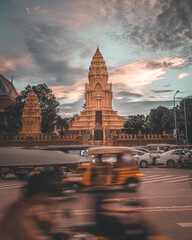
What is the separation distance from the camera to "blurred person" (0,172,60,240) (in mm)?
3240

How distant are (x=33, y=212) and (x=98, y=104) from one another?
59858mm

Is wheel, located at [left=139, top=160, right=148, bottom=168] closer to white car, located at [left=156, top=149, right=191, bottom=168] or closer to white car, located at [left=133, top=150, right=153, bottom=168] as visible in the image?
white car, located at [left=133, top=150, right=153, bottom=168]

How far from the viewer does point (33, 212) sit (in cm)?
350

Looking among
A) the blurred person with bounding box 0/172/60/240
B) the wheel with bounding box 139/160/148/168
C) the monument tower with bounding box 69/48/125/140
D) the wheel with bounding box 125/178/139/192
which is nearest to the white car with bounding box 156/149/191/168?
the wheel with bounding box 139/160/148/168

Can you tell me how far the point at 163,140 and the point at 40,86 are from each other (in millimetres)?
28328

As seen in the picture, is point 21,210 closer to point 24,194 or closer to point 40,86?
point 24,194

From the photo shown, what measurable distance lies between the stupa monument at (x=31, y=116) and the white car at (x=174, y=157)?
32486 millimetres

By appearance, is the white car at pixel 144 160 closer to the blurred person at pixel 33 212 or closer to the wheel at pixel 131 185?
the wheel at pixel 131 185

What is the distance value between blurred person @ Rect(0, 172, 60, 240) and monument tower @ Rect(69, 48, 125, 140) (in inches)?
2114

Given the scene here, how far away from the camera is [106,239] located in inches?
135

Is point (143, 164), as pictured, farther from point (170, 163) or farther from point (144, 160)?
point (170, 163)

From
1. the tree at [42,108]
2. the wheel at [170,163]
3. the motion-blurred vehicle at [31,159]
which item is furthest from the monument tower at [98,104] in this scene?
the motion-blurred vehicle at [31,159]

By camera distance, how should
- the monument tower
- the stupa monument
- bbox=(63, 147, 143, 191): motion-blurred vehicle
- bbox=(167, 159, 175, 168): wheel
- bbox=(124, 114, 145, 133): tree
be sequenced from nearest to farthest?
bbox=(63, 147, 143, 191): motion-blurred vehicle
bbox=(167, 159, 175, 168): wheel
bbox=(124, 114, 145, 133): tree
the stupa monument
the monument tower

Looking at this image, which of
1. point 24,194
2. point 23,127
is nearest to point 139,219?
point 24,194
